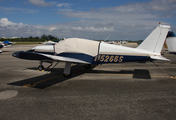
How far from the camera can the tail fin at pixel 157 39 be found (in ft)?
26.5

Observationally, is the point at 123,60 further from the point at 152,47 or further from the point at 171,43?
the point at 171,43

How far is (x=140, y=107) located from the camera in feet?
15.3

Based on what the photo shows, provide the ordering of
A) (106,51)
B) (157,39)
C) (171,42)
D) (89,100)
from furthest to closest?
(171,42)
(106,51)
(157,39)
(89,100)

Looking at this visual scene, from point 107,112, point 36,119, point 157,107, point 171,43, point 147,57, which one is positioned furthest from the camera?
point 171,43

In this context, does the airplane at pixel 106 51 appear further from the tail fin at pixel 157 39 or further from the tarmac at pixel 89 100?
the tarmac at pixel 89 100

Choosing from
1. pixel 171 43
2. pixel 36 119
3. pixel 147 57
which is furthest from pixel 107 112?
pixel 171 43

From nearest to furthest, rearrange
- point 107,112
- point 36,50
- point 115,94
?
point 107,112
point 115,94
point 36,50

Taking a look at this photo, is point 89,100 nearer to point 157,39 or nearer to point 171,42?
point 157,39

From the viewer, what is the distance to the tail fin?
8078 millimetres

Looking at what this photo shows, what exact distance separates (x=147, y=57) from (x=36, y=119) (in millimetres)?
6880

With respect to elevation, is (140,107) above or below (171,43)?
below

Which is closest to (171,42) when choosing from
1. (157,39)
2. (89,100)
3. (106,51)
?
(157,39)

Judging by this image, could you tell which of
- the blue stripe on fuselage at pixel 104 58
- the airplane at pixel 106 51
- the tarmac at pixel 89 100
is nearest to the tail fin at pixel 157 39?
the airplane at pixel 106 51

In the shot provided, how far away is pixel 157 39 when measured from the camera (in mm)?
8203
